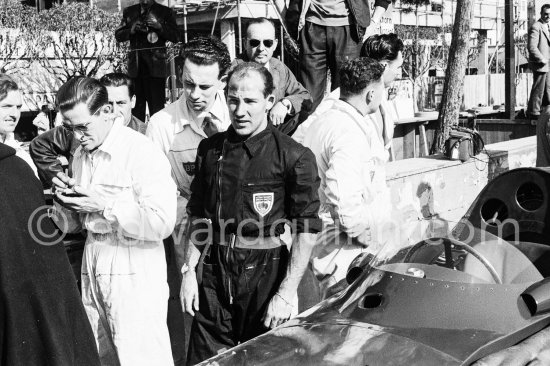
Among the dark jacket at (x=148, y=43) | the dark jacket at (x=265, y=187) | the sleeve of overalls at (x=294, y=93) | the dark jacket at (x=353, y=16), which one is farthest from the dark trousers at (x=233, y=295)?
the dark jacket at (x=148, y=43)

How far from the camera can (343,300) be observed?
3.88 meters

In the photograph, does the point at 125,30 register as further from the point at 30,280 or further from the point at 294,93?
the point at 30,280

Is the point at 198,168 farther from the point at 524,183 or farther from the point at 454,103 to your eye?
the point at 454,103

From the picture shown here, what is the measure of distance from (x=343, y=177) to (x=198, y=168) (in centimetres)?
87

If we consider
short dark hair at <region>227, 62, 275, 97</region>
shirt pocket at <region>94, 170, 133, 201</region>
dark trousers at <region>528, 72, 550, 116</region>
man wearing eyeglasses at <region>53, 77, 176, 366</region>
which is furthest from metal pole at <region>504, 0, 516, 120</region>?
shirt pocket at <region>94, 170, 133, 201</region>

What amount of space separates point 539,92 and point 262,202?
1208 centimetres

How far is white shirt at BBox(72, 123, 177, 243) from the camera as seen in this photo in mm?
4195

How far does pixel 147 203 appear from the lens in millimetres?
4215

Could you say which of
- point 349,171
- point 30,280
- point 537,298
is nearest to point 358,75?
point 349,171

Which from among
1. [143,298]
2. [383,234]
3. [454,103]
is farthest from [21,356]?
[454,103]

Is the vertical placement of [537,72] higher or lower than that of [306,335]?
higher

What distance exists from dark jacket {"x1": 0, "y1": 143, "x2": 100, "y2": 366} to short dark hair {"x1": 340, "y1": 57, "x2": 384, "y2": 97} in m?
2.28

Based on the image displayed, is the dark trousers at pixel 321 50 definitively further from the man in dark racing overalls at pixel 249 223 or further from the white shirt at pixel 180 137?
the man in dark racing overalls at pixel 249 223

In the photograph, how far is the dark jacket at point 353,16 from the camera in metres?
7.28
